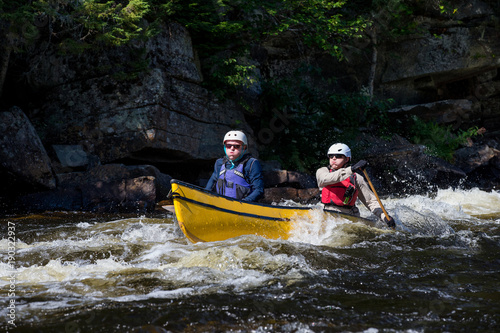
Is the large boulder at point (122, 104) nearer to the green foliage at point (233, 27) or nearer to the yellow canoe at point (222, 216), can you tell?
the green foliage at point (233, 27)

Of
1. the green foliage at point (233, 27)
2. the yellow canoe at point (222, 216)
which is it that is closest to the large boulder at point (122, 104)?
the green foliage at point (233, 27)

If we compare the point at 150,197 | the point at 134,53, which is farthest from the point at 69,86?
the point at 150,197

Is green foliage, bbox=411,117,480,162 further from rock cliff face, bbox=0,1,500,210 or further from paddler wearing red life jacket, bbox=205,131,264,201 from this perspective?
paddler wearing red life jacket, bbox=205,131,264,201

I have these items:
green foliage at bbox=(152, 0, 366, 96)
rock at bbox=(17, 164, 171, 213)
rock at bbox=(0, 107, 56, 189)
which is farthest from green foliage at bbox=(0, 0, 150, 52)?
rock at bbox=(17, 164, 171, 213)

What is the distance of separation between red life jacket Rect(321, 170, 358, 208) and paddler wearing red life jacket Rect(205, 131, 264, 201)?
107 cm

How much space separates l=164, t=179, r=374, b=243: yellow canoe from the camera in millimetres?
5191

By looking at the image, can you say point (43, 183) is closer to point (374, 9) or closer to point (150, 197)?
point (150, 197)

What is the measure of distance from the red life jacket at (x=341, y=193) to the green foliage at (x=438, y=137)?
11.3 metres

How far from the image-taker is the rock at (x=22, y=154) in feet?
30.0

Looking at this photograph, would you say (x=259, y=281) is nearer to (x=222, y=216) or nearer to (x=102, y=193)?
(x=222, y=216)

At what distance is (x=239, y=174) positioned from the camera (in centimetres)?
618

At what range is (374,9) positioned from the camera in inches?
667

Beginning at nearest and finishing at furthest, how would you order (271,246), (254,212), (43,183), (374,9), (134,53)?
(271,246), (254,212), (43,183), (134,53), (374,9)

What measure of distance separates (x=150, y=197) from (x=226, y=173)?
3.82 metres
